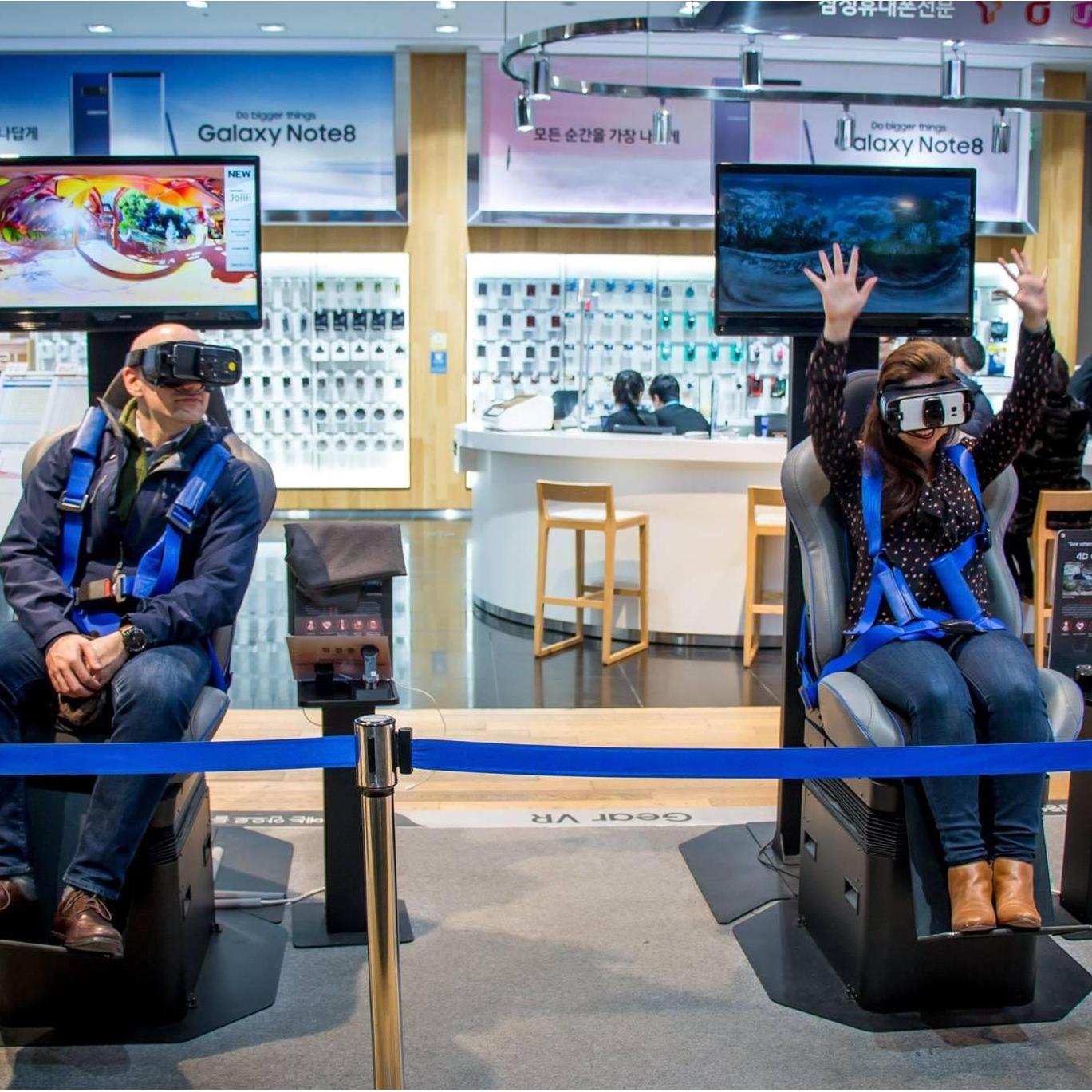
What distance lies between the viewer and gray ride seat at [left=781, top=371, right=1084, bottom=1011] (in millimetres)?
2779

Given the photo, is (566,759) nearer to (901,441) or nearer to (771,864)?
(901,441)

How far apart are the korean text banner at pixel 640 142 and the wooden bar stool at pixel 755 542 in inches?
201

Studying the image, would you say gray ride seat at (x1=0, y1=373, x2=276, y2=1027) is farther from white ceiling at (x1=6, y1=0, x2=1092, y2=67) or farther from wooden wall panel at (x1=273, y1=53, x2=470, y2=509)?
wooden wall panel at (x1=273, y1=53, x2=470, y2=509)

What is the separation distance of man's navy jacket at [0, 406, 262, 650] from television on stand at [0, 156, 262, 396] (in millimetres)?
521

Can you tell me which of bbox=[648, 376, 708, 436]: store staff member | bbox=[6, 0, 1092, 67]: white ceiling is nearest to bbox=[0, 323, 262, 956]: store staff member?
bbox=[648, 376, 708, 436]: store staff member

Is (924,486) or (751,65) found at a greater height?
(751,65)

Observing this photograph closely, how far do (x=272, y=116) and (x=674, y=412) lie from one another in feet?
17.4

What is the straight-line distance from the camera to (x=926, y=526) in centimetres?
311

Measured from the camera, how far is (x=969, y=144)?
450 inches

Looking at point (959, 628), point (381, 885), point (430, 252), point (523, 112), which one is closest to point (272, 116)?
point (430, 252)

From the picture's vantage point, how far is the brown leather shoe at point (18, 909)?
2662 mm

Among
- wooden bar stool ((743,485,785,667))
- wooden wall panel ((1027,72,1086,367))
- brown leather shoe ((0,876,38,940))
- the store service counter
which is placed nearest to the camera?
brown leather shoe ((0,876,38,940))

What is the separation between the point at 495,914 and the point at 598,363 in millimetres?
8249

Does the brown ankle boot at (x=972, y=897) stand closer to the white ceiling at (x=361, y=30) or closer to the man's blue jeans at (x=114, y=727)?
the man's blue jeans at (x=114, y=727)
